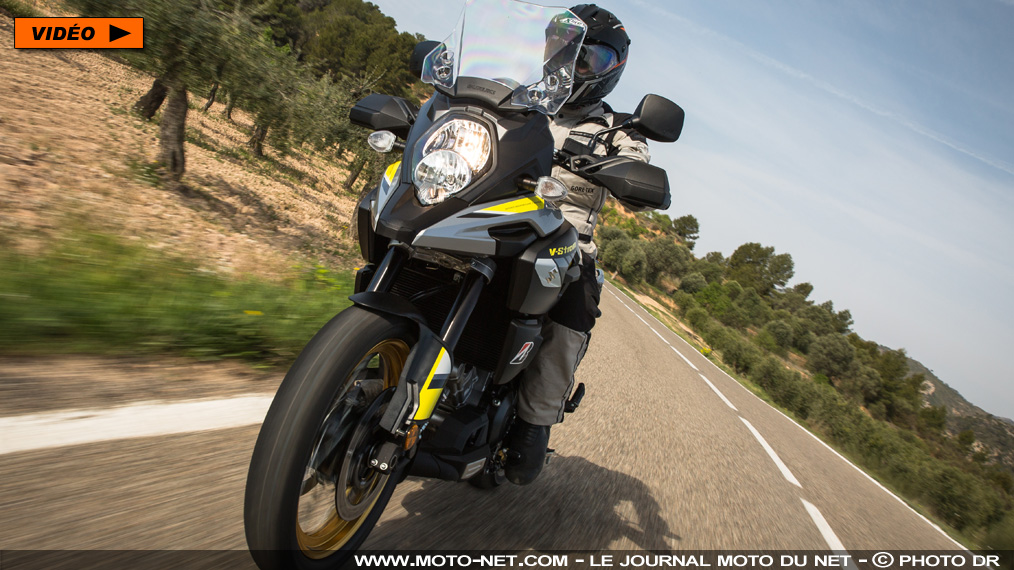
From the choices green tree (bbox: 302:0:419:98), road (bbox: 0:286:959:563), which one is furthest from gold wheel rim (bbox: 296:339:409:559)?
green tree (bbox: 302:0:419:98)

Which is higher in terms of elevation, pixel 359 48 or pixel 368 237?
pixel 359 48

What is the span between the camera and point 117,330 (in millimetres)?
2867

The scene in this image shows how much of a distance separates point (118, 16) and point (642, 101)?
16.2 meters

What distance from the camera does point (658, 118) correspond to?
1863mm

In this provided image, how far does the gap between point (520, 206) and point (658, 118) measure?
60 centimetres

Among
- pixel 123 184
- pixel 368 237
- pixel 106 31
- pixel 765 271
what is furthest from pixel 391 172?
pixel 765 271

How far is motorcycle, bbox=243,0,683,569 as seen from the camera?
1.38m

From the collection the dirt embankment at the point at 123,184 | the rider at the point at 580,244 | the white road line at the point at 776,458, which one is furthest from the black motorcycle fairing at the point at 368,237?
the white road line at the point at 776,458

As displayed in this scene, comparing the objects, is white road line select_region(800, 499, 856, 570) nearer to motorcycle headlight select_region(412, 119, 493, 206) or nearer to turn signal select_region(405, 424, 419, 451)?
turn signal select_region(405, 424, 419, 451)

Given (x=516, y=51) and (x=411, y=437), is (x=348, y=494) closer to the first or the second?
(x=411, y=437)

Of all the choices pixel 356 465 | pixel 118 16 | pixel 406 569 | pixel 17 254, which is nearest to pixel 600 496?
pixel 406 569

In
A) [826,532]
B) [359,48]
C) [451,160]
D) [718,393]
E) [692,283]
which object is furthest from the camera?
[692,283]

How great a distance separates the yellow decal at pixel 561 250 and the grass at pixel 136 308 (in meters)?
2.26

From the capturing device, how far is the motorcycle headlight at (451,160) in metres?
1.62
